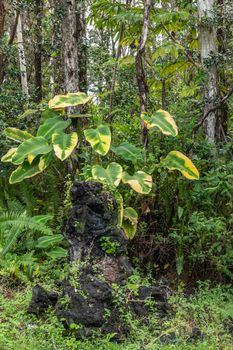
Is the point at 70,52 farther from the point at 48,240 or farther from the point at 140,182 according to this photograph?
the point at 48,240

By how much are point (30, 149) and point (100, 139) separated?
86 cm

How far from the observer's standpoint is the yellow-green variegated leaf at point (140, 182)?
5469 mm

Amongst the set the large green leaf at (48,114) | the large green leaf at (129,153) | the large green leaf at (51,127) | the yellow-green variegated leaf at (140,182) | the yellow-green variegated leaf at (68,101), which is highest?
the yellow-green variegated leaf at (68,101)

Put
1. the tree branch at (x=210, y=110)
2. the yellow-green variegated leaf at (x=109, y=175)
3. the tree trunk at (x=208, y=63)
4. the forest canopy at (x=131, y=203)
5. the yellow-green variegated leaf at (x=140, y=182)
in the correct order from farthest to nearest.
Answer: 1. the tree trunk at (x=208, y=63)
2. the tree branch at (x=210, y=110)
3. the yellow-green variegated leaf at (x=140, y=182)
4. the yellow-green variegated leaf at (x=109, y=175)
5. the forest canopy at (x=131, y=203)

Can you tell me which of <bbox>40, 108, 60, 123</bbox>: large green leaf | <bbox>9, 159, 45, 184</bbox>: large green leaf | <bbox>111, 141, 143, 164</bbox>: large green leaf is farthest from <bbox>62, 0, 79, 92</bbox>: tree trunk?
<bbox>9, 159, 45, 184</bbox>: large green leaf

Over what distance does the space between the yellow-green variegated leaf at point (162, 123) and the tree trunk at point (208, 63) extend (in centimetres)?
164

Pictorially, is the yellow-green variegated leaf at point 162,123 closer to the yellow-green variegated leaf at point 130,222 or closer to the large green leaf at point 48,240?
the yellow-green variegated leaf at point 130,222

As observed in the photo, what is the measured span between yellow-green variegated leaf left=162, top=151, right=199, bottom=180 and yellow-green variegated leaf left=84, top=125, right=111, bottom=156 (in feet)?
2.62

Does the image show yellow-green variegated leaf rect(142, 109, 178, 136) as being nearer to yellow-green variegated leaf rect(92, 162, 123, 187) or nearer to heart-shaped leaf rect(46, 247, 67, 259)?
yellow-green variegated leaf rect(92, 162, 123, 187)

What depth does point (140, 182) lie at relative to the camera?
5.59 m

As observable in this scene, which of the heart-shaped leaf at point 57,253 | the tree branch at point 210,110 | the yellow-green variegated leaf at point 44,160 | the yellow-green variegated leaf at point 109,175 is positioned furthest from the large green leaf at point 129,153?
the heart-shaped leaf at point 57,253

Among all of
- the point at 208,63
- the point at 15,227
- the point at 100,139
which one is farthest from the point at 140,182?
the point at 208,63

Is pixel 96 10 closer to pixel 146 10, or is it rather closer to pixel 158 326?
pixel 146 10

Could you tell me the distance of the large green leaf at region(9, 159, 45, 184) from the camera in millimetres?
5996
